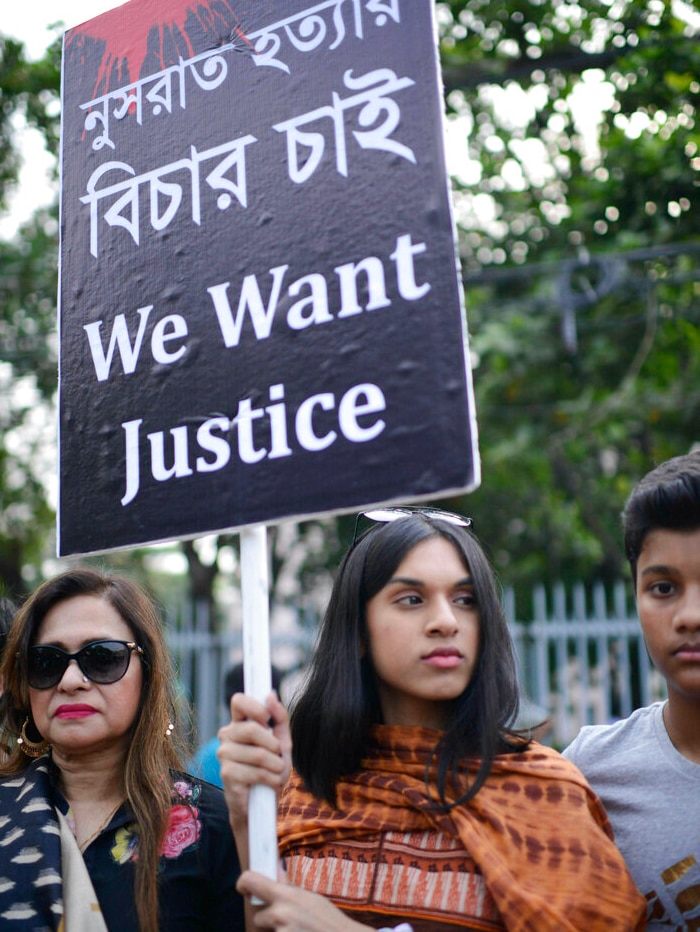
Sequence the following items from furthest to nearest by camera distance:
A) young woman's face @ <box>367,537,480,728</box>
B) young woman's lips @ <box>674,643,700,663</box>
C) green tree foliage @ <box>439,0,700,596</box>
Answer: green tree foliage @ <box>439,0,700,596</box>, young woman's face @ <box>367,537,480,728</box>, young woman's lips @ <box>674,643,700,663</box>

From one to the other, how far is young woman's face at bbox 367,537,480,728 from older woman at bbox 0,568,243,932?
52 centimetres

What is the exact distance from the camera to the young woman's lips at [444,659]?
1.96 meters

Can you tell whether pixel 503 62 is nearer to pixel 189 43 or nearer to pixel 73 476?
pixel 189 43

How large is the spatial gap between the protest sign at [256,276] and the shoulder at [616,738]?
2.94 ft

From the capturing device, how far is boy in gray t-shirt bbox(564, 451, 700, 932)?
6.18 ft

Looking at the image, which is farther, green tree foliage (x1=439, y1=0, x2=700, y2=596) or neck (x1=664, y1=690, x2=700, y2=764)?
green tree foliage (x1=439, y1=0, x2=700, y2=596)

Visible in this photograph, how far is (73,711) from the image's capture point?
217 cm

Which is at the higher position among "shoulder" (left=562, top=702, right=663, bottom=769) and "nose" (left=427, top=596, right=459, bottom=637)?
"nose" (left=427, top=596, right=459, bottom=637)

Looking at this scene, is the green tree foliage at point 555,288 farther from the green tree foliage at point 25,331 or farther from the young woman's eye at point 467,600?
the young woman's eye at point 467,600

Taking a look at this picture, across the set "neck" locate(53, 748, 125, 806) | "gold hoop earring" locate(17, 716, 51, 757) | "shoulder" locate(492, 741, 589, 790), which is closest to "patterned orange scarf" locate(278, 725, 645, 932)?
"shoulder" locate(492, 741, 589, 790)

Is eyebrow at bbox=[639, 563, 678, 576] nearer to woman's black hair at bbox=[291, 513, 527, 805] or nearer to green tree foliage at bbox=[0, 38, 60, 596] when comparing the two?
woman's black hair at bbox=[291, 513, 527, 805]

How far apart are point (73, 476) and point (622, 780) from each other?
49.1 inches

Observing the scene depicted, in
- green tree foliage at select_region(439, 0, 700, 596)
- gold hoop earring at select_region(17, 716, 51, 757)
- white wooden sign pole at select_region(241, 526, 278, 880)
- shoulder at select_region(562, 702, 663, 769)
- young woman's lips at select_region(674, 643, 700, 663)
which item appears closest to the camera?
white wooden sign pole at select_region(241, 526, 278, 880)

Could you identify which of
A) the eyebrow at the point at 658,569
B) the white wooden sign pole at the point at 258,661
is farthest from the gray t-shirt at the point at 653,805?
the white wooden sign pole at the point at 258,661
